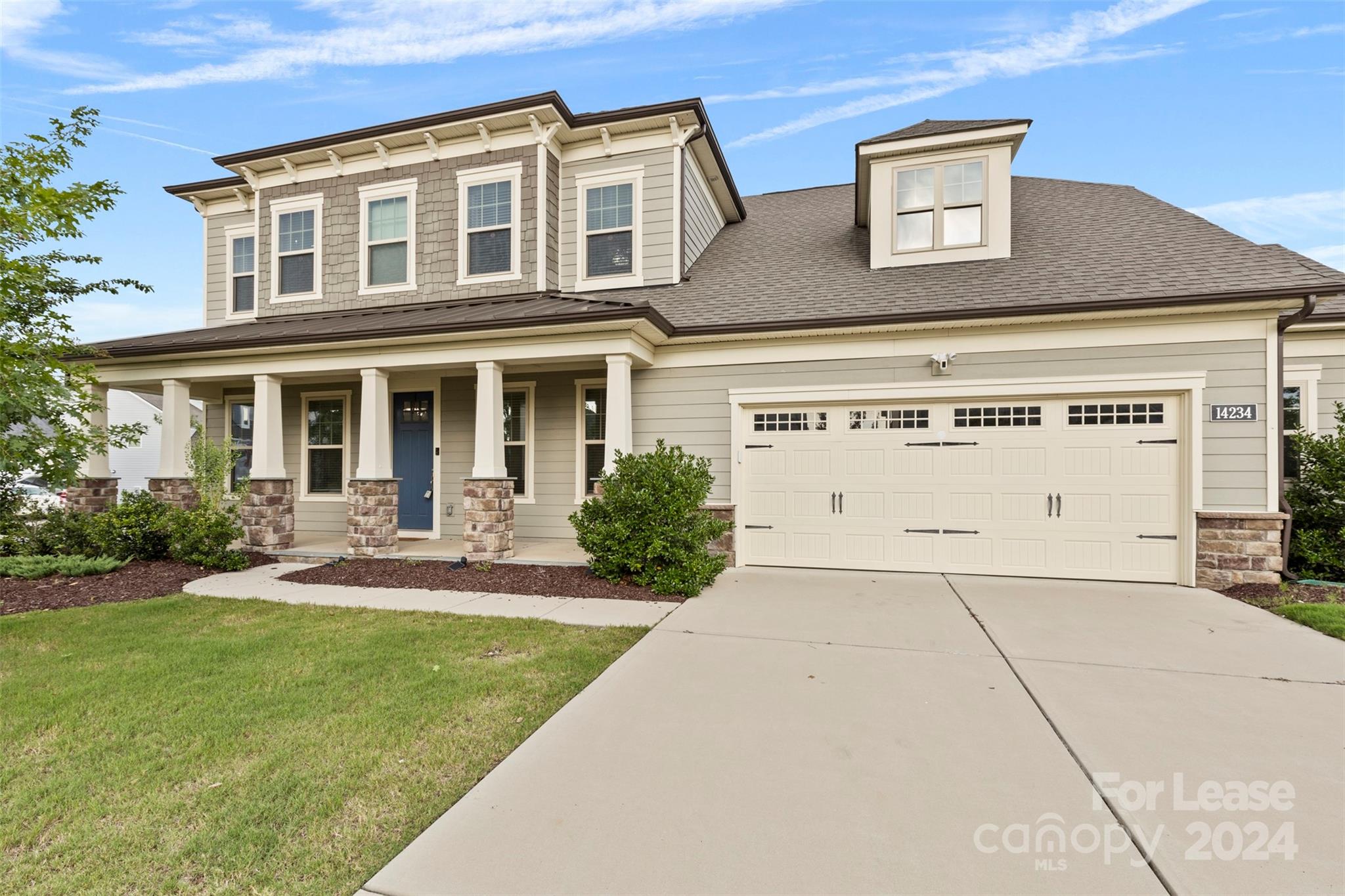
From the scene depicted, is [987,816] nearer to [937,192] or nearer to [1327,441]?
[1327,441]

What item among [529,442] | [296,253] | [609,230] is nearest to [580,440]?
[529,442]

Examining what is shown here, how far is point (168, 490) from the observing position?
8.59m

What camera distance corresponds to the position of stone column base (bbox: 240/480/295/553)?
8.13 meters

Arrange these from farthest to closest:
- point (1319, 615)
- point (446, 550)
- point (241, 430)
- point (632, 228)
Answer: point (241, 430)
point (632, 228)
point (446, 550)
point (1319, 615)

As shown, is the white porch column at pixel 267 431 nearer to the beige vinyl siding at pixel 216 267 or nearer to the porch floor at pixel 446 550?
the porch floor at pixel 446 550

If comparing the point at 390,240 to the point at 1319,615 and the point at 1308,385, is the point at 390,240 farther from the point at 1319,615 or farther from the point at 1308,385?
the point at 1308,385

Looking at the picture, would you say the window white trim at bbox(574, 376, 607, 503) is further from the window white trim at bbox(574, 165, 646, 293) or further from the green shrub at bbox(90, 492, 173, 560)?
the green shrub at bbox(90, 492, 173, 560)

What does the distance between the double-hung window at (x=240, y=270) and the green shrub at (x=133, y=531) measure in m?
4.33

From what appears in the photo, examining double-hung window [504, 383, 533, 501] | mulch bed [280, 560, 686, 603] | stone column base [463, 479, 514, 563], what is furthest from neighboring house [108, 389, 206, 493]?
stone column base [463, 479, 514, 563]

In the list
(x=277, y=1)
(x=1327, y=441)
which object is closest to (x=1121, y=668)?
(x=1327, y=441)

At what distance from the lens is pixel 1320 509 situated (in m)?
6.19

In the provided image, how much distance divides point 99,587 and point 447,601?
424 cm

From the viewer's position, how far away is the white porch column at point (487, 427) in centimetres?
739

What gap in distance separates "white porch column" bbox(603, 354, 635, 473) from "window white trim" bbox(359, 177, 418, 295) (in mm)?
4422
